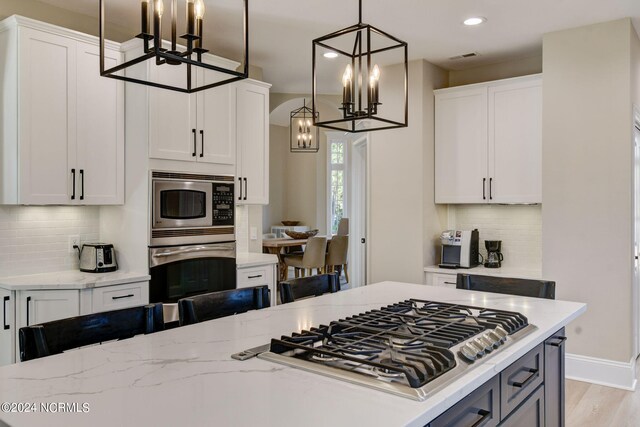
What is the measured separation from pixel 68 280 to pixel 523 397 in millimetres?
2665

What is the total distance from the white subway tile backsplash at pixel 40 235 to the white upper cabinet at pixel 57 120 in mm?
238

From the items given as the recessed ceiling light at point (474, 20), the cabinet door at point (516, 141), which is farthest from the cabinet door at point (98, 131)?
the cabinet door at point (516, 141)

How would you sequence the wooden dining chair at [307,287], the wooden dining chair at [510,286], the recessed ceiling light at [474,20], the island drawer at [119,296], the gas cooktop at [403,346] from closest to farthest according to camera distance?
the gas cooktop at [403,346] → the wooden dining chair at [307,287] → the wooden dining chair at [510,286] → the island drawer at [119,296] → the recessed ceiling light at [474,20]

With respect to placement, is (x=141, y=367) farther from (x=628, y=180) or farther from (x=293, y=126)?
(x=293, y=126)

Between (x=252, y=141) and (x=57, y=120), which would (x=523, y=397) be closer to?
(x=57, y=120)

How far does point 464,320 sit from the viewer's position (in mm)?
1904

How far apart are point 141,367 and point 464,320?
1.17 m

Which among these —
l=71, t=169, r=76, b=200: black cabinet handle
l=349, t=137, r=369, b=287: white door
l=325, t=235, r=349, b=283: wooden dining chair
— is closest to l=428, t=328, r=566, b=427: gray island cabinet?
l=71, t=169, r=76, b=200: black cabinet handle

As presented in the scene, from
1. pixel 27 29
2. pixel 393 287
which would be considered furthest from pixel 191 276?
pixel 27 29

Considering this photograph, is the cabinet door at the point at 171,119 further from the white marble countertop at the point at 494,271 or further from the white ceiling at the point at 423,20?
the white marble countertop at the point at 494,271

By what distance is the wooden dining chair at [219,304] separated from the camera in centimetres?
200

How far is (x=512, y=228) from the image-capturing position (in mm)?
4758

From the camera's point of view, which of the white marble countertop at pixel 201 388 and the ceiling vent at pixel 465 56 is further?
the ceiling vent at pixel 465 56

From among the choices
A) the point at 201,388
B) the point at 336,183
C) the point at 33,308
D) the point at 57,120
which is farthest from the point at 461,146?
the point at 336,183
